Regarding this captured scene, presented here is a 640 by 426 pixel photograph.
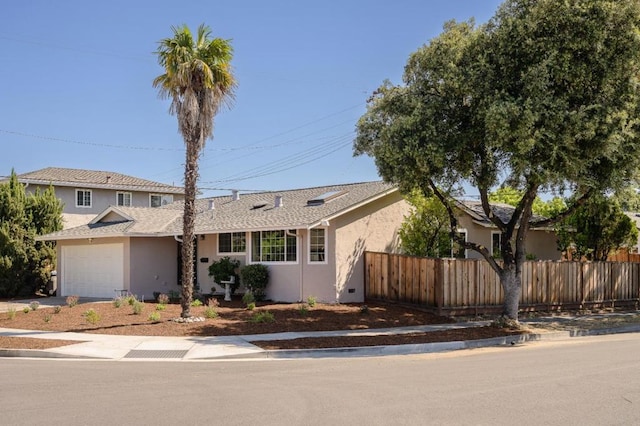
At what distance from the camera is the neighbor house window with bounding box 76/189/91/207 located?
35.7 metres

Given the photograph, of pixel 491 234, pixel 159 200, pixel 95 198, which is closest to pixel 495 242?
pixel 491 234

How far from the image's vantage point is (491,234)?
86.0 feet

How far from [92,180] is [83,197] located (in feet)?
3.64

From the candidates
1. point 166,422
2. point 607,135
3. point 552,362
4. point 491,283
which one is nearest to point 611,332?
point 491,283

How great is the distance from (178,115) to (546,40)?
9.97m

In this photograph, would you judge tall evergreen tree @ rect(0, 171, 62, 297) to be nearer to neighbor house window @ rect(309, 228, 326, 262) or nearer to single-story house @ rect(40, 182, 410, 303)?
single-story house @ rect(40, 182, 410, 303)

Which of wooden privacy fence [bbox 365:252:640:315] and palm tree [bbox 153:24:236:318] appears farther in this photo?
wooden privacy fence [bbox 365:252:640:315]

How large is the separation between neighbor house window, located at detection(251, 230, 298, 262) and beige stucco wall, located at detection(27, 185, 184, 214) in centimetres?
1519

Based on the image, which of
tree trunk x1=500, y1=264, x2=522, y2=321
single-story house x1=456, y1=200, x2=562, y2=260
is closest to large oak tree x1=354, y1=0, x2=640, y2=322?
tree trunk x1=500, y1=264, x2=522, y2=321

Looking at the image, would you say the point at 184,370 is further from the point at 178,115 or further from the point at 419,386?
the point at 178,115

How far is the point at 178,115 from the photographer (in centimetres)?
1784

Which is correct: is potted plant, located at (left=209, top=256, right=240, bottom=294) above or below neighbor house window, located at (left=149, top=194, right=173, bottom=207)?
below

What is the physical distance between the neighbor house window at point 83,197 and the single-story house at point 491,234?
69.9ft

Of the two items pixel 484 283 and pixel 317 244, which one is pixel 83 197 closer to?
pixel 317 244
